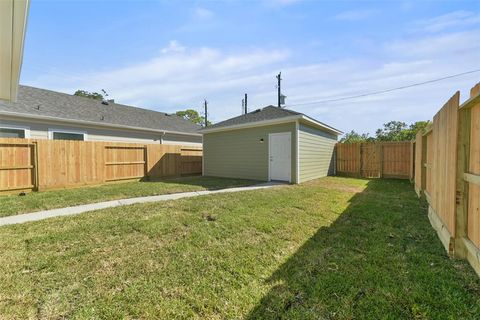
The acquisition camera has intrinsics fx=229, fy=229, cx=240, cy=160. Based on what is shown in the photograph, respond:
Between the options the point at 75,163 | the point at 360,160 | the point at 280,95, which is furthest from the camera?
the point at 280,95

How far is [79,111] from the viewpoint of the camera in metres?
11.6

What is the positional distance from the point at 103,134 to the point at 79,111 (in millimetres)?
1637

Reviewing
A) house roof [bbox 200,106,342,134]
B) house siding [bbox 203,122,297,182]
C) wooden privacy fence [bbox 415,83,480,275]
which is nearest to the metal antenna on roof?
house roof [bbox 200,106,342,134]

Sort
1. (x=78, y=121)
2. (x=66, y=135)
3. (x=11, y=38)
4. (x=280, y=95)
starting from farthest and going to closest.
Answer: (x=280, y=95) < (x=78, y=121) < (x=66, y=135) < (x=11, y=38)

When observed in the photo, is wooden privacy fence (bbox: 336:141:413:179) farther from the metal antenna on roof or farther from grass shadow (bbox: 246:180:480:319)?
grass shadow (bbox: 246:180:480:319)

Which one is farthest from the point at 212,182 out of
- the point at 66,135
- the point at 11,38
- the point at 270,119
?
the point at 11,38

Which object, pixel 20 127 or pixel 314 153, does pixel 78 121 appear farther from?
pixel 314 153

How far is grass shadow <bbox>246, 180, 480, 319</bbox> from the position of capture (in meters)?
1.91

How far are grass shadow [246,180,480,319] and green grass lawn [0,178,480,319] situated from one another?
1 cm

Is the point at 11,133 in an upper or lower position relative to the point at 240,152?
upper

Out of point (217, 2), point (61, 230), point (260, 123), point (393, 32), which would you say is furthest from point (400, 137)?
point (61, 230)

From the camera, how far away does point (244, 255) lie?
9.77 feet

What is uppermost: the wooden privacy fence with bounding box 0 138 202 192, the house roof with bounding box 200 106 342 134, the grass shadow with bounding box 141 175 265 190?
the house roof with bounding box 200 106 342 134

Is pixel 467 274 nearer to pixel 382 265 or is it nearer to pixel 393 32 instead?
pixel 382 265
